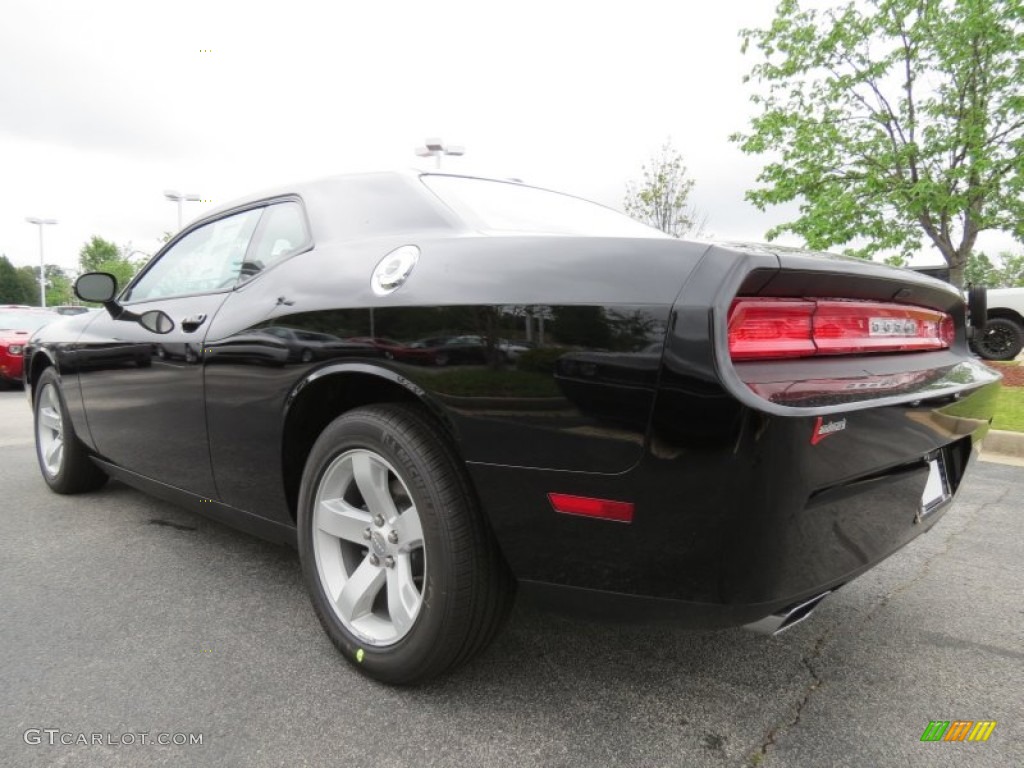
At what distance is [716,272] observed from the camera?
4.38 feet

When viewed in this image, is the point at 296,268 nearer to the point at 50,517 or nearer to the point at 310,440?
the point at 310,440

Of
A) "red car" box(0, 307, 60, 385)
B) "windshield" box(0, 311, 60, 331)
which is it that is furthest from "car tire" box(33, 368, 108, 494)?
"windshield" box(0, 311, 60, 331)

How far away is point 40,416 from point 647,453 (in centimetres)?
412

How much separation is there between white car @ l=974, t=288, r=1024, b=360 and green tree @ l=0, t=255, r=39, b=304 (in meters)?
93.6

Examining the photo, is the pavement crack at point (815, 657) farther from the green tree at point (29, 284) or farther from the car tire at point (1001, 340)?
the green tree at point (29, 284)

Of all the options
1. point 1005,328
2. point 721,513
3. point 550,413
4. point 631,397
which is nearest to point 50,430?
point 550,413

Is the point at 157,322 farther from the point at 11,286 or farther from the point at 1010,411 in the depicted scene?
the point at 11,286

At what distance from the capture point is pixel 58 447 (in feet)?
12.5

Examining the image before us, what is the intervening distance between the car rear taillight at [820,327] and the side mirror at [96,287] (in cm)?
302

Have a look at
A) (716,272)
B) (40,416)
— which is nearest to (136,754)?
(716,272)

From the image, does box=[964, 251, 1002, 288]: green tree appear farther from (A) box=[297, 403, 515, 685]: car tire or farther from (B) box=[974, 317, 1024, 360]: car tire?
(A) box=[297, 403, 515, 685]: car tire

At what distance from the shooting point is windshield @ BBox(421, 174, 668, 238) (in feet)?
6.51
